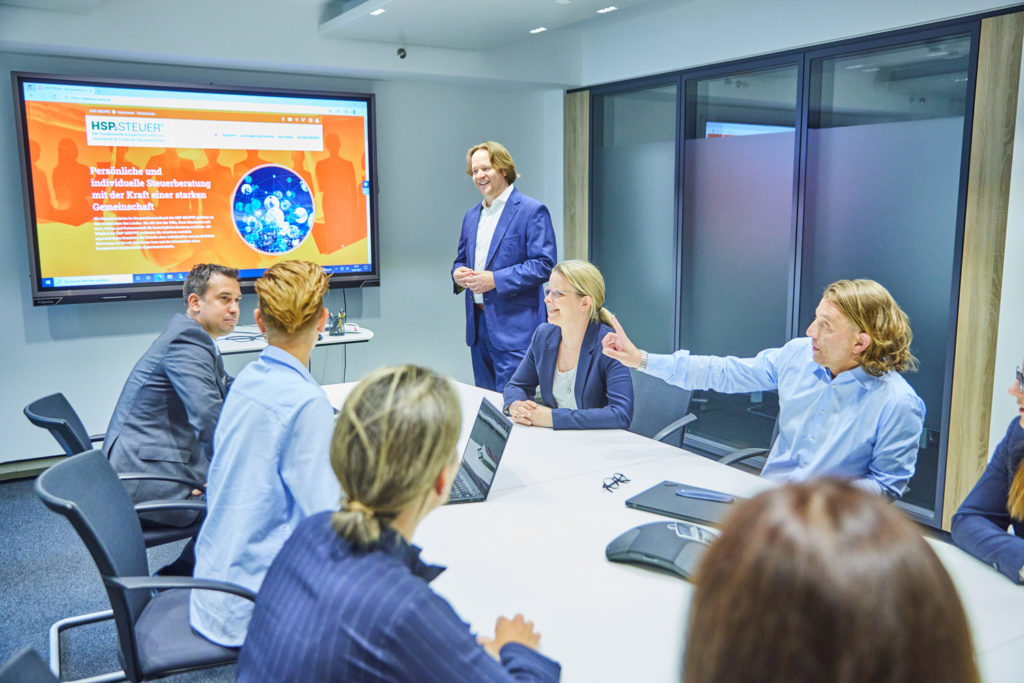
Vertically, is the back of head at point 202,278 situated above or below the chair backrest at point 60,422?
above

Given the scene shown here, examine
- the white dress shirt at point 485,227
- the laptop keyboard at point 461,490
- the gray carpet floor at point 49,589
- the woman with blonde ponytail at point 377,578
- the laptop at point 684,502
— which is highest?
the white dress shirt at point 485,227

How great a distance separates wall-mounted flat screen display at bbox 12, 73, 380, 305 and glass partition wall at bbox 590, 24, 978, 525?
1.76 m

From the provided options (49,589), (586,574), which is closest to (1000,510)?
(586,574)

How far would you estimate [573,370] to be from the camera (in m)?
3.01

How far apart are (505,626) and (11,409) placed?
3.96 m

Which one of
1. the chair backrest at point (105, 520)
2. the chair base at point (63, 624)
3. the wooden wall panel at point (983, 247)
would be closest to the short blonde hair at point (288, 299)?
the chair backrest at point (105, 520)

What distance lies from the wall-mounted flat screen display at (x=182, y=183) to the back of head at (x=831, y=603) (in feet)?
14.6

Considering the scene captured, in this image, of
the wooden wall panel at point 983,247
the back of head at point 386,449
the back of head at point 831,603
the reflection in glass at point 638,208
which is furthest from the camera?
the reflection in glass at point 638,208

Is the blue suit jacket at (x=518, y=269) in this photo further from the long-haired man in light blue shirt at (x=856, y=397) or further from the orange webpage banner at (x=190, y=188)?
the long-haired man in light blue shirt at (x=856, y=397)

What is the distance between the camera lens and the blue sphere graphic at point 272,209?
185 inches

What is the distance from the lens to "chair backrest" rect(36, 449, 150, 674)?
5.29 feet

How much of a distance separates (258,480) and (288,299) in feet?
1.37

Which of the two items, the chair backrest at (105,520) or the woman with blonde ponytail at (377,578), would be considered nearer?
the woman with blonde ponytail at (377,578)

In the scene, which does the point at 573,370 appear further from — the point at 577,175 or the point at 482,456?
the point at 577,175
